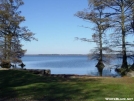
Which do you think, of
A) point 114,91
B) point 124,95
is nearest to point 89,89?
point 114,91

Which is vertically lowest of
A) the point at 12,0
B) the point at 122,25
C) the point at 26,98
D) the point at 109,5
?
the point at 26,98

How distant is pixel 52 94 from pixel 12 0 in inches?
974

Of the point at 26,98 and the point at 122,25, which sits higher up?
the point at 122,25

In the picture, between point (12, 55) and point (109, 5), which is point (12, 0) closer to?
point (12, 55)

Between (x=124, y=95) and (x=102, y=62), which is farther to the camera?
(x=102, y=62)

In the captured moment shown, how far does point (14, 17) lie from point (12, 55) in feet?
16.4

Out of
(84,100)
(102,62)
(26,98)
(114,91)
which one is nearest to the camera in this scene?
(84,100)

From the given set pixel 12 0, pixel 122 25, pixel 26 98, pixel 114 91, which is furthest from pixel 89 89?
pixel 12 0

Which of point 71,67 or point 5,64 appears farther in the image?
point 71,67

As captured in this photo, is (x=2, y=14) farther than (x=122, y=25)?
Yes

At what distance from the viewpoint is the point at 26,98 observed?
7.78 metres

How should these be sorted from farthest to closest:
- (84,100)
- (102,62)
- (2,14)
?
(102,62) < (2,14) < (84,100)

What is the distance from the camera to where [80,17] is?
3053 cm

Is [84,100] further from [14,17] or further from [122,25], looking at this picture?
[14,17]
